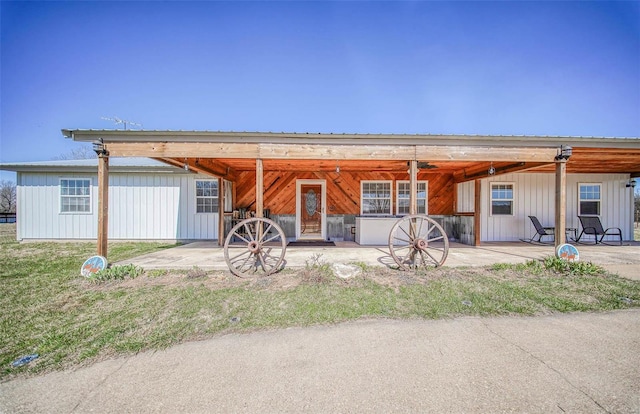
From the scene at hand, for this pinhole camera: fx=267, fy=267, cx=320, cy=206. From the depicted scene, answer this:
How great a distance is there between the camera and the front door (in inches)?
366

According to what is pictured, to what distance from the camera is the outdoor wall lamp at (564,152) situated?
5.22 metres

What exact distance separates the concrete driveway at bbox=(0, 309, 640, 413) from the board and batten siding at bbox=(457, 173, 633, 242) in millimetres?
6820

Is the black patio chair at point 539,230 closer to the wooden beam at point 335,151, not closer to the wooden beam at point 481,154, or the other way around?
the wooden beam at point 481,154

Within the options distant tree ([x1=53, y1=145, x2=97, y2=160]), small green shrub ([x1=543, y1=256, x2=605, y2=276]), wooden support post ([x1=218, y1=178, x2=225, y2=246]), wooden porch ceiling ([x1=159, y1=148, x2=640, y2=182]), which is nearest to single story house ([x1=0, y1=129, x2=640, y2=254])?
wooden porch ceiling ([x1=159, y1=148, x2=640, y2=182])

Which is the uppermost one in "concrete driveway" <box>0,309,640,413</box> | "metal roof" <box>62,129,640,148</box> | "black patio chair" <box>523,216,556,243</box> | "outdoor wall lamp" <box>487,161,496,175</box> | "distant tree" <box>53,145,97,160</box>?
"distant tree" <box>53,145,97,160</box>

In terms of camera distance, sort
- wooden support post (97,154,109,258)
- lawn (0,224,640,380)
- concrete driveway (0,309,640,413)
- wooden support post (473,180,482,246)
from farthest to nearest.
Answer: wooden support post (473,180,482,246)
wooden support post (97,154,109,258)
lawn (0,224,640,380)
concrete driveway (0,309,640,413)

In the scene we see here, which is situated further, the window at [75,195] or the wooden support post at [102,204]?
the window at [75,195]

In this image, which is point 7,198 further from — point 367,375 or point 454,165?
point 367,375

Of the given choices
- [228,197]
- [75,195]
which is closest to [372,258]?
[228,197]

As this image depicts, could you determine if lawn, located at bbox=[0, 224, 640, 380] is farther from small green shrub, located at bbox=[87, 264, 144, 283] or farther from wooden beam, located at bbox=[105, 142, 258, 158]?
wooden beam, located at bbox=[105, 142, 258, 158]

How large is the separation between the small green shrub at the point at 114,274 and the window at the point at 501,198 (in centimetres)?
1015

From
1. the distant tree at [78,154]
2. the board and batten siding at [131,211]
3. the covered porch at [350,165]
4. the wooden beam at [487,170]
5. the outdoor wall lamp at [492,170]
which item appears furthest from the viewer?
the distant tree at [78,154]

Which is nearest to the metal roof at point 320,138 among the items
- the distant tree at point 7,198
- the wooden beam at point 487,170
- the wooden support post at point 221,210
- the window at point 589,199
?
the wooden beam at point 487,170

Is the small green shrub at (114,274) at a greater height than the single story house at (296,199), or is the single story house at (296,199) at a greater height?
the single story house at (296,199)
